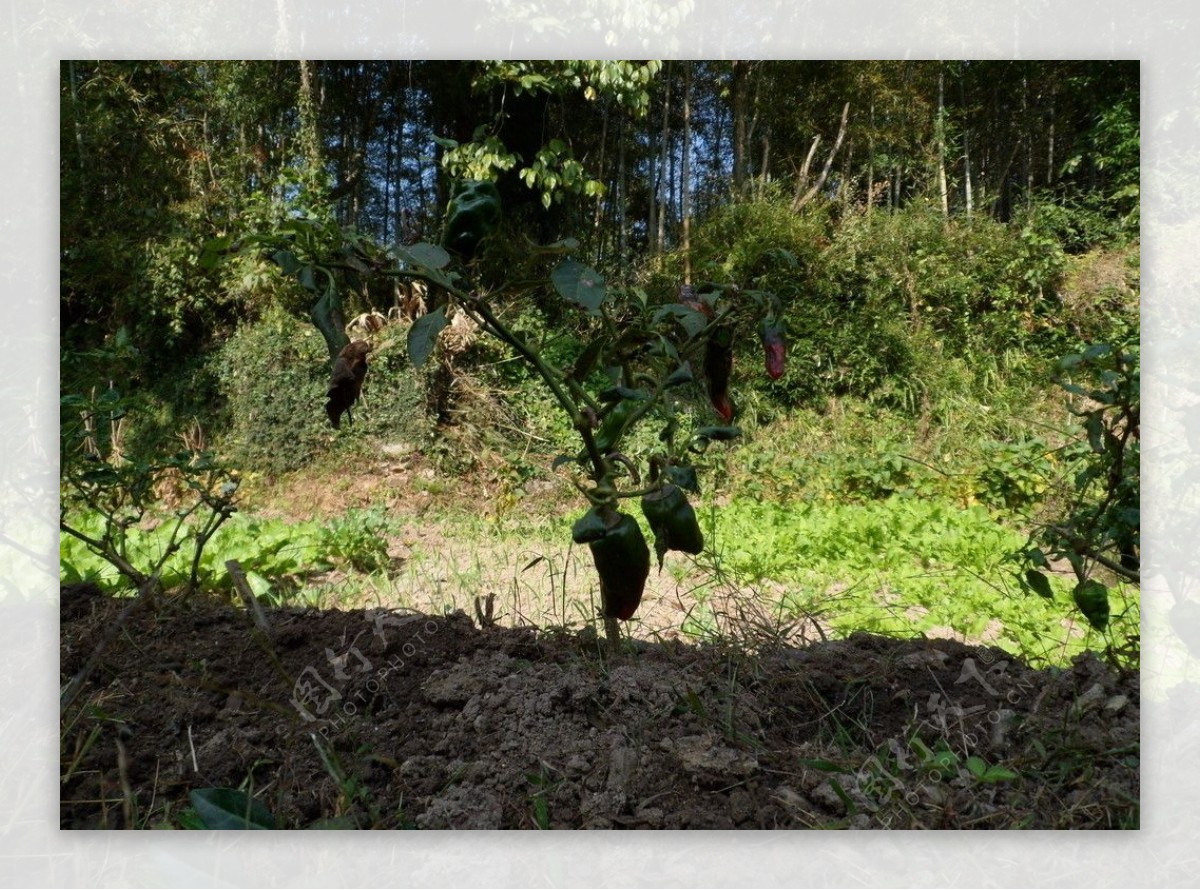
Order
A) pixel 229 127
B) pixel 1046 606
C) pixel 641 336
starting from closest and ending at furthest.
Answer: pixel 641 336 < pixel 1046 606 < pixel 229 127

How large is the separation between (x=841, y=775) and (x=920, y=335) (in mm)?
4060

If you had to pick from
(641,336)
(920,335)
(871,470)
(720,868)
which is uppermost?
(920,335)

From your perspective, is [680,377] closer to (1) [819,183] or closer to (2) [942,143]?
(2) [942,143]

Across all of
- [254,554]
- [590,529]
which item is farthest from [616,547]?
[254,554]

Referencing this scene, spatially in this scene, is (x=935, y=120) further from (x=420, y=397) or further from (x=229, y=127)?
(x=229, y=127)

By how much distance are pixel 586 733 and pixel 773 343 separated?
50cm

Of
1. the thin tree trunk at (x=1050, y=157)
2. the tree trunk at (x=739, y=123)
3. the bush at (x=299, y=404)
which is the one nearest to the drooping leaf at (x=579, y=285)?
the tree trunk at (x=739, y=123)

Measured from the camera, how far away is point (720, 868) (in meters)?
0.92

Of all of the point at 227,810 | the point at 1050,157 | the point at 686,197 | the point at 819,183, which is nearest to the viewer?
the point at 227,810

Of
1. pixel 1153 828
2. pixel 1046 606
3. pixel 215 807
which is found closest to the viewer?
pixel 215 807

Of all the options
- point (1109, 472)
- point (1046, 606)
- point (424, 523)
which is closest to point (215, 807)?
point (1109, 472)

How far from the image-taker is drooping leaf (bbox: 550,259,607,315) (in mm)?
878

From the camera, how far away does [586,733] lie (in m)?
1.03

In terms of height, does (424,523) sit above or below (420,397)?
below
